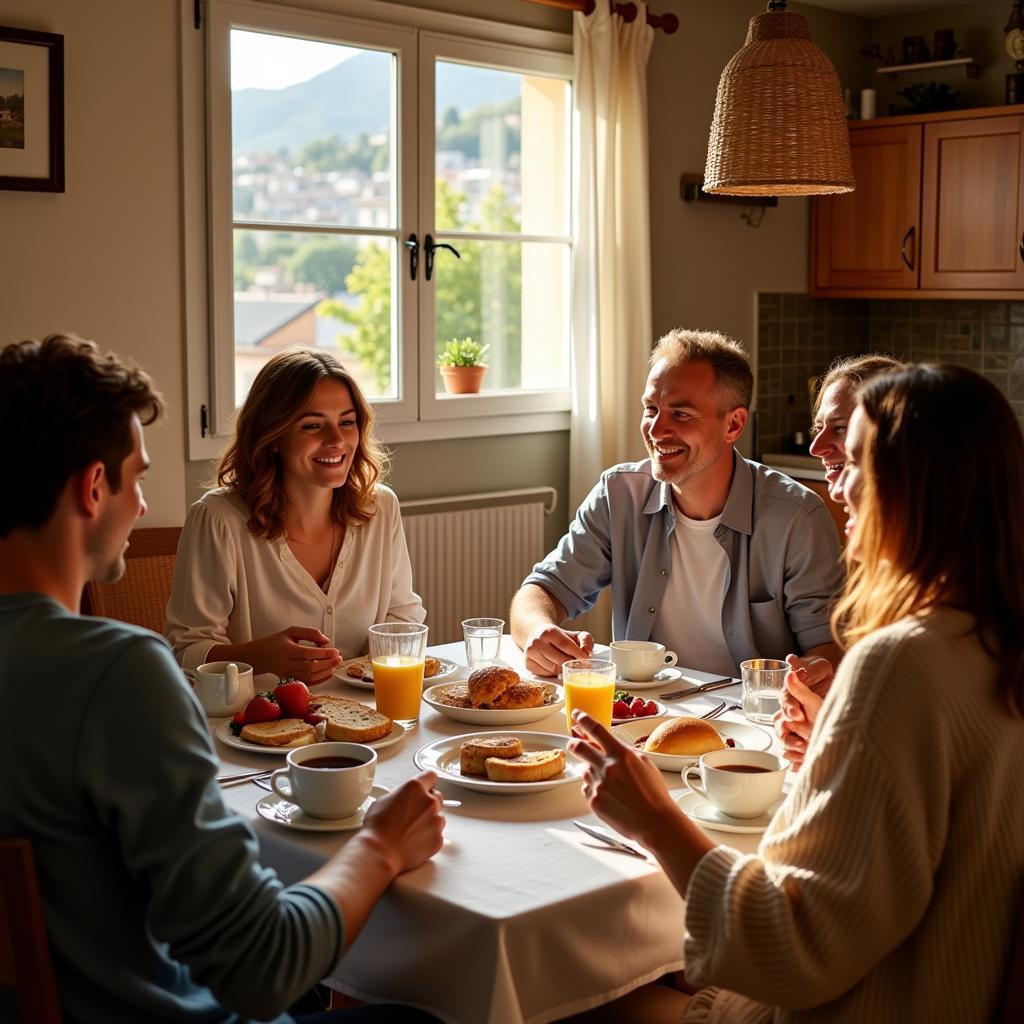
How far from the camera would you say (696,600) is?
8.57 ft

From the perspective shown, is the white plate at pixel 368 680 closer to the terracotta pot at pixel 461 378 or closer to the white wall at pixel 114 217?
the white wall at pixel 114 217

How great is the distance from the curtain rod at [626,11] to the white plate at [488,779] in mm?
2786

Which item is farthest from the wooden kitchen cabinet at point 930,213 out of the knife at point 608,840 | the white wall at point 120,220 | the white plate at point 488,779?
the knife at point 608,840

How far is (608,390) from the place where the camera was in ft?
14.3

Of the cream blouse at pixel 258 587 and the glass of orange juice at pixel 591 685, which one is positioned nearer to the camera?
the glass of orange juice at pixel 591 685

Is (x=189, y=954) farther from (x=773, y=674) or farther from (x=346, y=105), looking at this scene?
(x=346, y=105)

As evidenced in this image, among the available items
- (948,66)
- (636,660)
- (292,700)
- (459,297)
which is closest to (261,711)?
(292,700)

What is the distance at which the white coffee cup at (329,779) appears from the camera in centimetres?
157

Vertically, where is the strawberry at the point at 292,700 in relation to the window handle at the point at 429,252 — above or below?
below

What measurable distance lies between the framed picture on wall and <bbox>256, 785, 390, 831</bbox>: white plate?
6.70 feet

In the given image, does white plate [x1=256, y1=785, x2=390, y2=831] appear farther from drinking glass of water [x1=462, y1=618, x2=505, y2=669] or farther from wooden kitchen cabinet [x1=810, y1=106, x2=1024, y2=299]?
wooden kitchen cabinet [x1=810, y1=106, x2=1024, y2=299]

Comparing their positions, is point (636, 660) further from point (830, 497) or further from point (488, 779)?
point (488, 779)

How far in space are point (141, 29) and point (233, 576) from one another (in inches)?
65.6

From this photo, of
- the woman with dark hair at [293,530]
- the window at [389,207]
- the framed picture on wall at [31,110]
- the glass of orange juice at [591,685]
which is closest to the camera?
the glass of orange juice at [591,685]
